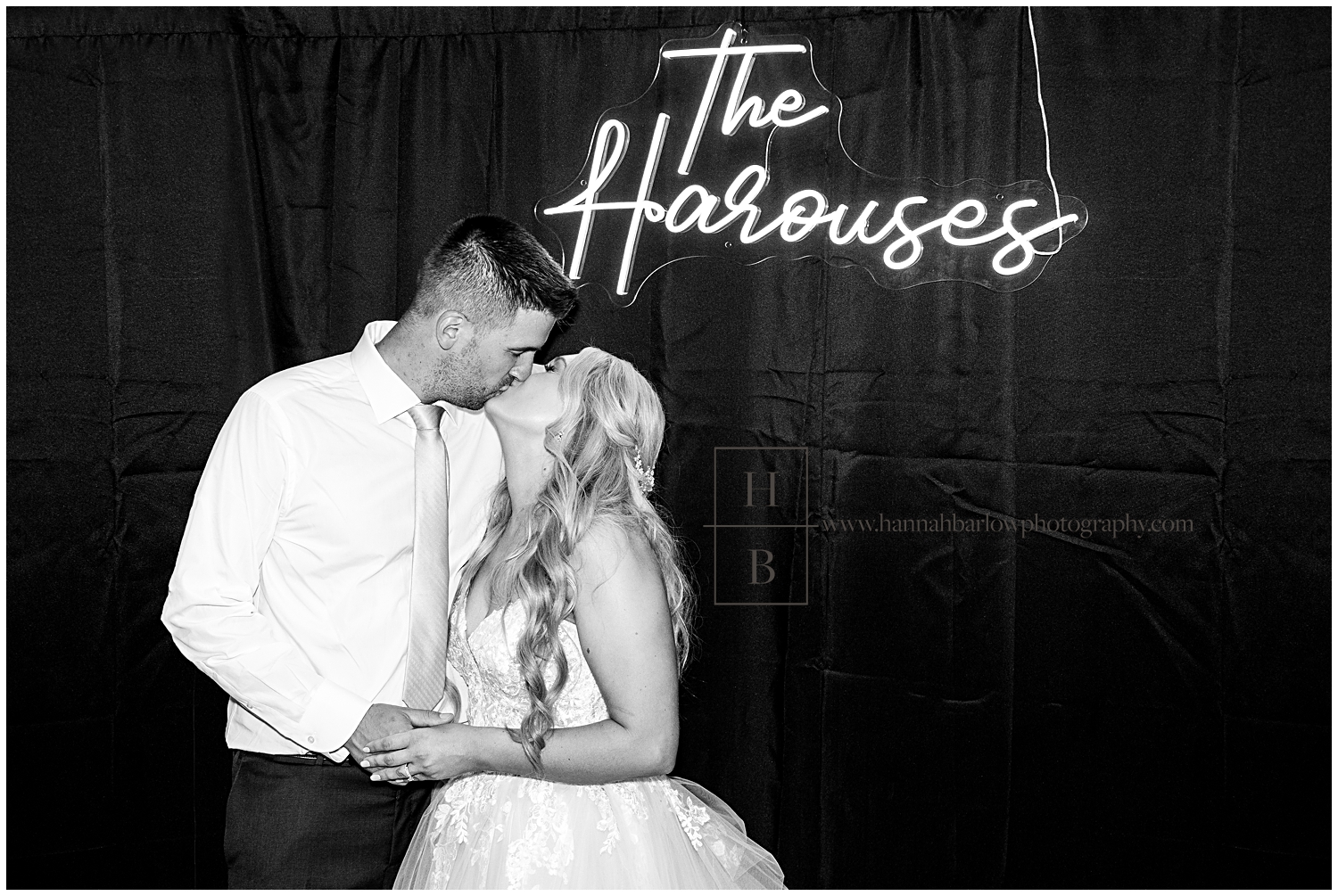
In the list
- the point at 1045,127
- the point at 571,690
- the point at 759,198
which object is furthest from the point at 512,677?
the point at 1045,127

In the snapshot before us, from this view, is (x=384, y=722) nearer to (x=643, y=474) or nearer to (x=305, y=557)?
(x=305, y=557)

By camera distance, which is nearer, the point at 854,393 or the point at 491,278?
the point at 491,278

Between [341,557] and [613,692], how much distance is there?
61 centimetres

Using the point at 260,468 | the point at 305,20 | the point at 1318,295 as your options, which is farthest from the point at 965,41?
the point at 260,468

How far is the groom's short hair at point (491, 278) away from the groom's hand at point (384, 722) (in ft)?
2.30

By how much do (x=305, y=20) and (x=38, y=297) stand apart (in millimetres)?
1001

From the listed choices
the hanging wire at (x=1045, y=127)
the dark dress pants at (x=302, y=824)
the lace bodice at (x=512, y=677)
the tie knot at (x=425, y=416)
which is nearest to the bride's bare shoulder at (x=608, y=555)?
the lace bodice at (x=512, y=677)

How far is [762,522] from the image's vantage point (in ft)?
8.86

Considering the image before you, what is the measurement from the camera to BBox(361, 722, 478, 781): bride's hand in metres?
1.79

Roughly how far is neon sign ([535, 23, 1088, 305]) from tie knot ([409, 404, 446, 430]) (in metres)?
0.76

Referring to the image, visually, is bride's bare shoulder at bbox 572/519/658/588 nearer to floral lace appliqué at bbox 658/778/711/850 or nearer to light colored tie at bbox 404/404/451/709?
light colored tie at bbox 404/404/451/709

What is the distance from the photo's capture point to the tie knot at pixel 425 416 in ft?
6.61

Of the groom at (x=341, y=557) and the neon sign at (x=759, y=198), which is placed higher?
the neon sign at (x=759, y=198)

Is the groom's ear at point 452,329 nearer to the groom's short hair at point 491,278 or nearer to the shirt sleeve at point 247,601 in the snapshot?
the groom's short hair at point 491,278
